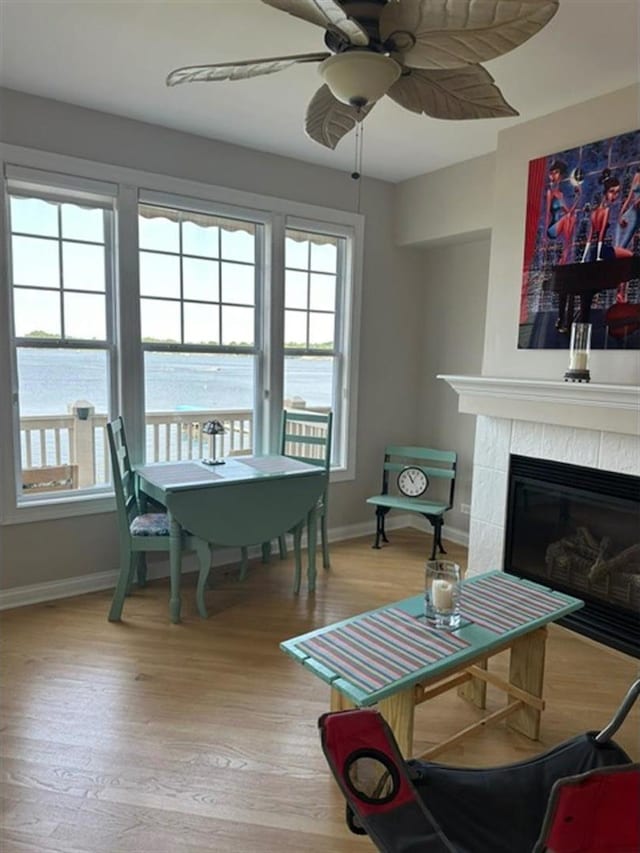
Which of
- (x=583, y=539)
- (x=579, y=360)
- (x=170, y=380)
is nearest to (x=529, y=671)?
(x=583, y=539)

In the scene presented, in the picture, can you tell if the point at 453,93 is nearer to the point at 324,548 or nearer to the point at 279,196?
the point at 279,196

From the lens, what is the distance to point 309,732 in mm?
2084

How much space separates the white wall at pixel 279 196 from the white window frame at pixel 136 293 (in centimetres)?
6

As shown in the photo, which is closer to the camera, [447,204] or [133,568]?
[133,568]

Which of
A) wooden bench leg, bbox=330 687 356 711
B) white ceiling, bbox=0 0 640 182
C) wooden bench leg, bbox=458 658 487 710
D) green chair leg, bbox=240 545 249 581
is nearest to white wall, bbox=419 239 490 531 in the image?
white ceiling, bbox=0 0 640 182

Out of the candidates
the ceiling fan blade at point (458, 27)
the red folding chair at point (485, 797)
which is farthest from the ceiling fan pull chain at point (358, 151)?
the red folding chair at point (485, 797)

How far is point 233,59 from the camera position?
8.03ft

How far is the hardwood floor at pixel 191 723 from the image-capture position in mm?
1658

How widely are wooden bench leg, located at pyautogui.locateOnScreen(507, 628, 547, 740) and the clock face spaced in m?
2.14

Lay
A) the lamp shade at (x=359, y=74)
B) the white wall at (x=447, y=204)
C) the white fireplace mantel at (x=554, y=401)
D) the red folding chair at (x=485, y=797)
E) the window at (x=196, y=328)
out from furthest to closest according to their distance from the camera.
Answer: the white wall at (x=447, y=204) → the window at (x=196, y=328) → the white fireplace mantel at (x=554, y=401) → the lamp shade at (x=359, y=74) → the red folding chair at (x=485, y=797)

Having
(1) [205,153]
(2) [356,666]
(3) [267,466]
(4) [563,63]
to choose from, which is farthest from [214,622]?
(4) [563,63]

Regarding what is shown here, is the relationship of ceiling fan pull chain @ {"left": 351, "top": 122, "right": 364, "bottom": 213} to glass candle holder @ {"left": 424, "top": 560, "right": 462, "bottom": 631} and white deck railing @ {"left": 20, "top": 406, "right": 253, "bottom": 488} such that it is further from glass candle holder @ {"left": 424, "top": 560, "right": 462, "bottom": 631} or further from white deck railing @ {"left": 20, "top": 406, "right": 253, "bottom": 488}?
glass candle holder @ {"left": 424, "top": 560, "right": 462, "bottom": 631}

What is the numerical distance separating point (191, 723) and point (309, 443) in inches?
78.6

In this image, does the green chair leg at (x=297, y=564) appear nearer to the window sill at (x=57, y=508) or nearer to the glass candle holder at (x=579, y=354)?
the window sill at (x=57, y=508)
